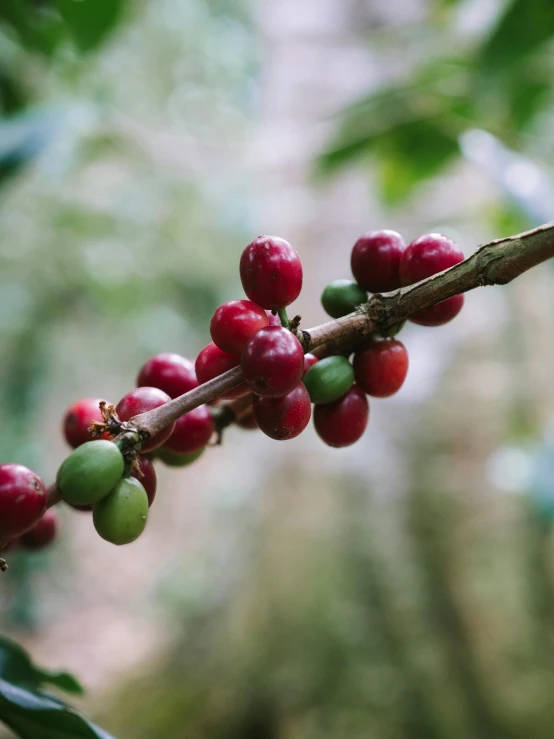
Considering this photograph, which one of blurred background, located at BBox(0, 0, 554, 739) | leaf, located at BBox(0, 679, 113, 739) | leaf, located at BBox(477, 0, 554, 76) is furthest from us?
blurred background, located at BBox(0, 0, 554, 739)

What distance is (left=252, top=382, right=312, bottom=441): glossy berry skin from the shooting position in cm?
48

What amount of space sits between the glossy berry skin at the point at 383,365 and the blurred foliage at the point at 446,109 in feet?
3.39

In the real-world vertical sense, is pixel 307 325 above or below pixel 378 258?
above

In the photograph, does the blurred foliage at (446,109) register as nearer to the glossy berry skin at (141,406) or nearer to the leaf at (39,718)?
the glossy berry skin at (141,406)

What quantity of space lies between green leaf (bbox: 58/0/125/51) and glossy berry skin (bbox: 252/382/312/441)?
1.11 m

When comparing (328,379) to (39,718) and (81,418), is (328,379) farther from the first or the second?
(39,718)

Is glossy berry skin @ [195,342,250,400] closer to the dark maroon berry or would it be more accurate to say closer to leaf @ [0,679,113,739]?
the dark maroon berry

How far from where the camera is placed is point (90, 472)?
424 mm

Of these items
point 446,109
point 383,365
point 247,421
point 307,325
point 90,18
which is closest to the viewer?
point 383,365

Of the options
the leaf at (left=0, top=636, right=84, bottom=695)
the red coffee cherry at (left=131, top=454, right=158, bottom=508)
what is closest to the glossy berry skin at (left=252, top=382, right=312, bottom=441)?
the red coffee cherry at (left=131, top=454, right=158, bottom=508)

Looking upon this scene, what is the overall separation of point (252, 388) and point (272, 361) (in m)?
0.03

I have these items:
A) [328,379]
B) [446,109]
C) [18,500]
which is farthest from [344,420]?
[446,109]

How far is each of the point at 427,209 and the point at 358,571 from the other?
1927 millimetres

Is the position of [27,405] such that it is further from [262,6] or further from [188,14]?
[262,6]
